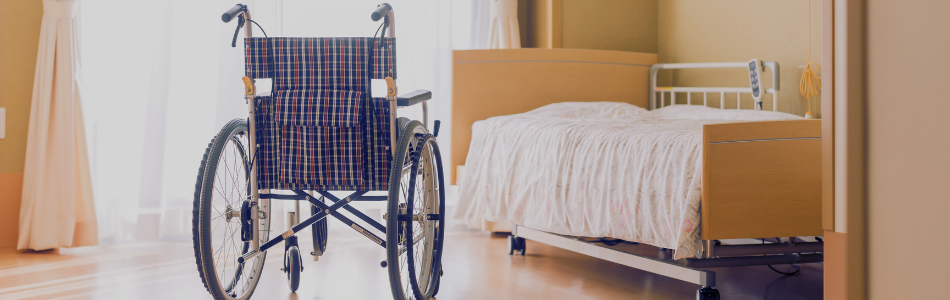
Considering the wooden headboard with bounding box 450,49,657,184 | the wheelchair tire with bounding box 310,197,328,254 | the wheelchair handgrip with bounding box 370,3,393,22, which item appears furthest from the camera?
the wooden headboard with bounding box 450,49,657,184

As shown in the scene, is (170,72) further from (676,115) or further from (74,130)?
(676,115)

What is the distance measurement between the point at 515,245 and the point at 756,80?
1244 millimetres

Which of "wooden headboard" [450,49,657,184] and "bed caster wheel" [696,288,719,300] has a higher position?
"wooden headboard" [450,49,657,184]

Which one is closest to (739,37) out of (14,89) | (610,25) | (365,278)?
(610,25)

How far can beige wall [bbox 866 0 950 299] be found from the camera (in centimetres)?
130

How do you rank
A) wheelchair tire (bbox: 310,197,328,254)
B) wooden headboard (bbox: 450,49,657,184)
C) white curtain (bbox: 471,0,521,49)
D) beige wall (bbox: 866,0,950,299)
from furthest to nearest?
white curtain (bbox: 471,0,521,49), wooden headboard (bbox: 450,49,657,184), wheelchair tire (bbox: 310,197,328,254), beige wall (bbox: 866,0,950,299)

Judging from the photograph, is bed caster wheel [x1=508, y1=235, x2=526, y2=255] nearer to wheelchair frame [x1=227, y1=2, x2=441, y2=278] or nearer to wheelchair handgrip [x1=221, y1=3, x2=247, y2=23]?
wheelchair frame [x1=227, y1=2, x2=441, y2=278]

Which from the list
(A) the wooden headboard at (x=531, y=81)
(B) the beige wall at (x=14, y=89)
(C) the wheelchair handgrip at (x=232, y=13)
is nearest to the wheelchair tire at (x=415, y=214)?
(C) the wheelchair handgrip at (x=232, y=13)

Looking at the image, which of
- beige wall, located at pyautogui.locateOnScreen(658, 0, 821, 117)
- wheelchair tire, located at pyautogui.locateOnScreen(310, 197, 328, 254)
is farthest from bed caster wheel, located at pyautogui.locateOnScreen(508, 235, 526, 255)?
beige wall, located at pyautogui.locateOnScreen(658, 0, 821, 117)

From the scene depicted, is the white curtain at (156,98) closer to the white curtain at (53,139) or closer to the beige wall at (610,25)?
the white curtain at (53,139)

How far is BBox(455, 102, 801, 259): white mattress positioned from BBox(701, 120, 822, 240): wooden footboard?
0.05 m

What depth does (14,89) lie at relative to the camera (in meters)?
3.15

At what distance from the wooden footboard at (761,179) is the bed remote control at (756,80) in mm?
1110

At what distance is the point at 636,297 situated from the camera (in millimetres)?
2240
